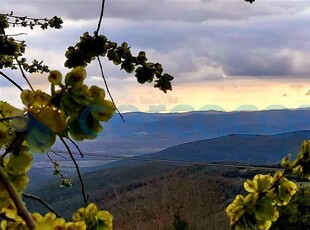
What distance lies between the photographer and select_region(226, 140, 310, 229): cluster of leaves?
37.9 inches

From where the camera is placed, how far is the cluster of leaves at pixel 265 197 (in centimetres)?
96

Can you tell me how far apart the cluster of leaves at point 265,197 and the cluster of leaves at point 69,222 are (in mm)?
311

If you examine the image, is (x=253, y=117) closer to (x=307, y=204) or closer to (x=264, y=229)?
(x=307, y=204)

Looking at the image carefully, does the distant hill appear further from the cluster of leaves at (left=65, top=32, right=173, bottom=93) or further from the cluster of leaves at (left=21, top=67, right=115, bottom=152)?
the cluster of leaves at (left=21, top=67, right=115, bottom=152)

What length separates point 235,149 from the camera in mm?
32281

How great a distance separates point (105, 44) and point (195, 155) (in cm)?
2965

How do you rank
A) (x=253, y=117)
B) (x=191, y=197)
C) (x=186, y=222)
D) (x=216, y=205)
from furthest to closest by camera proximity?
(x=253, y=117) < (x=216, y=205) < (x=191, y=197) < (x=186, y=222)

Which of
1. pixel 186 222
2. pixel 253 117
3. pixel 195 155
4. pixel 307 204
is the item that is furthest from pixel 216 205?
pixel 253 117

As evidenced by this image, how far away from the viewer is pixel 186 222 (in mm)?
7406

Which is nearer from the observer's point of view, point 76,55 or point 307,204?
point 76,55

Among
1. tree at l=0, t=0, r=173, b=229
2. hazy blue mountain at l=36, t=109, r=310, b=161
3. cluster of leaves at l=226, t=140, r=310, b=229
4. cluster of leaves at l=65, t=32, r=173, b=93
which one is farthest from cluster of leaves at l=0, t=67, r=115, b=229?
hazy blue mountain at l=36, t=109, r=310, b=161

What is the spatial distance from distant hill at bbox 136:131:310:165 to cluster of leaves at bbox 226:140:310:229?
1097 inches

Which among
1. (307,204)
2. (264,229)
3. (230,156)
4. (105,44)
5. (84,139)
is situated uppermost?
(105,44)

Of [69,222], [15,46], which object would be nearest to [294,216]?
[15,46]
